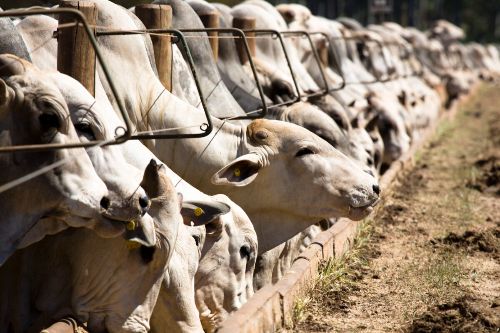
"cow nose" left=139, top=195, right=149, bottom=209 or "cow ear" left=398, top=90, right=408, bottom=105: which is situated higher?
"cow nose" left=139, top=195, right=149, bottom=209

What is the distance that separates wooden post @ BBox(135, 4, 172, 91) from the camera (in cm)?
789

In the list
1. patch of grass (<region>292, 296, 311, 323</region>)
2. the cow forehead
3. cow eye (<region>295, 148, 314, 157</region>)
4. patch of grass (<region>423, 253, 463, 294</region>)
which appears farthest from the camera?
patch of grass (<region>423, 253, 463, 294</region>)

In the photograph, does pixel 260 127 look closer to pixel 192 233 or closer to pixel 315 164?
pixel 315 164

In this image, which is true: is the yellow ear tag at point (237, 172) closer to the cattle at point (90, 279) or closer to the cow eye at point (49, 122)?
the cattle at point (90, 279)

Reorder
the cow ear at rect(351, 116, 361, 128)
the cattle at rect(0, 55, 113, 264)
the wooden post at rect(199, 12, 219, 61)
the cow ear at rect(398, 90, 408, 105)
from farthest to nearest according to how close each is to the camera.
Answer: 1. the cow ear at rect(398, 90, 408, 105)
2. the cow ear at rect(351, 116, 361, 128)
3. the wooden post at rect(199, 12, 219, 61)
4. the cattle at rect(0, 55, 113, 264)

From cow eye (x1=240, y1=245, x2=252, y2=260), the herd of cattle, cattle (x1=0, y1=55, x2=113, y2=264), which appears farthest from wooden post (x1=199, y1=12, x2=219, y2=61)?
cattle (x1=0, y1=55, x2=113, y2=264)

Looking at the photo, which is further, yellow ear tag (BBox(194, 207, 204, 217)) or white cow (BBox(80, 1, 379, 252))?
white cow (BBox(80, 1, 379, 252))

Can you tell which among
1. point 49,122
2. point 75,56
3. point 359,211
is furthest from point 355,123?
point 49,122

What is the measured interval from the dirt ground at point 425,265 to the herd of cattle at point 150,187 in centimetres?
45

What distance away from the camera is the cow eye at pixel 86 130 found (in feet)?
17.8

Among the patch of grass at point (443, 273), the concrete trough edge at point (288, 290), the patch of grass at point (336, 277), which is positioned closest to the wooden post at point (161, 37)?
the concrete trough edge at point (288, 290)

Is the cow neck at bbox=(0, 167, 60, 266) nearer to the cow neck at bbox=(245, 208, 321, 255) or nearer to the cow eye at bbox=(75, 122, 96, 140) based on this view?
the cow eye at bbox=(75, 122, 96, 140)

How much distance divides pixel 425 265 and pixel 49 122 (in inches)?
173

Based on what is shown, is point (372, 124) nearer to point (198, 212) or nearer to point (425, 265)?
point (425, 265)
